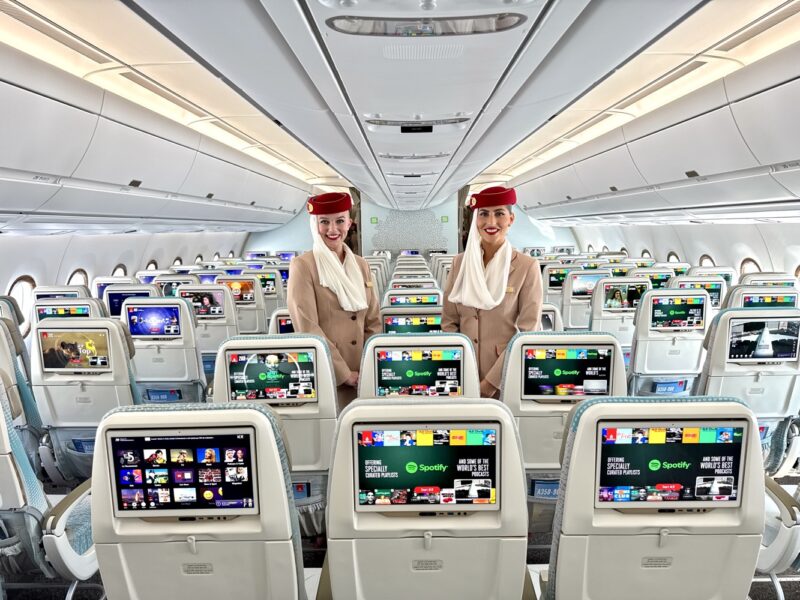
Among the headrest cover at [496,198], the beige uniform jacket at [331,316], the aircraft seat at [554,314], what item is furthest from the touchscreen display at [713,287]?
the beige uniform jacket at [331,316]

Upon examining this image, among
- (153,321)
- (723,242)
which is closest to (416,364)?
(153,321)

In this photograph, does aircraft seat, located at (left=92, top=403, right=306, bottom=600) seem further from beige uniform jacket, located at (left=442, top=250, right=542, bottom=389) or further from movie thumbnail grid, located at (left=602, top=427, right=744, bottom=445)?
beige uniform jacket, located at (left=442, top=250, right=542, bottom=389)

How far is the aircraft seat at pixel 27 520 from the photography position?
90.0 inches

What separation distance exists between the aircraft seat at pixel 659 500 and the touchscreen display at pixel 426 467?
27cm

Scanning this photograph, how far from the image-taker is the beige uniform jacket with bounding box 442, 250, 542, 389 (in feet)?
12.4

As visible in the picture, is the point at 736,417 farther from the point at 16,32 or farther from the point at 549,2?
the point at 16,32

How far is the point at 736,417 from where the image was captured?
172 centimetres

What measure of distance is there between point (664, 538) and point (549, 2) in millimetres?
1869

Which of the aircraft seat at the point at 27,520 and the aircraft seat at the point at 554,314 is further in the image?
the aircraft seat at the point at 554,314

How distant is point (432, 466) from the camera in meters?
1.81

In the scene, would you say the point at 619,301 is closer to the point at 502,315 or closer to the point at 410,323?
the point at 410,323

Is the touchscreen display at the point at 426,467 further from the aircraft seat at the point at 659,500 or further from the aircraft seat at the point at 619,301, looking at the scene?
the aircraft seat at the point at 619,301

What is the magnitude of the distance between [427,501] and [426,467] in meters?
0.11

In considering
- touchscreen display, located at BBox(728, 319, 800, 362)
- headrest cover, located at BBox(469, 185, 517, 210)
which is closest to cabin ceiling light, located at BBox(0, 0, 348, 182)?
headrest cover, located at BBox(469, 185, 517, 210)
